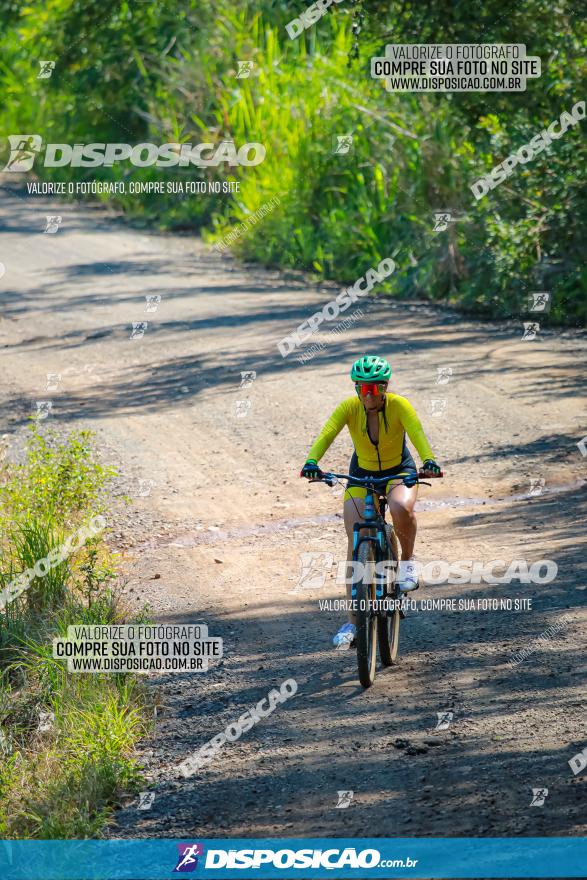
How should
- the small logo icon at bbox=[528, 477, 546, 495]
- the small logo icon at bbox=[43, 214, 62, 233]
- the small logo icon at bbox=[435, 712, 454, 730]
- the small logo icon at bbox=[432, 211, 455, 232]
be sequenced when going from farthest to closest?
the small logo icon at bbox=[43, 214, 62, 233] → the small logo icon at bbox=[432, 211, 455, 232] → the small logo icon at bbox=[528, 477, 546, 495] → the small logo icon at bbox=[435, 712, 454, 730]

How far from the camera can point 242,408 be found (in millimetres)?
15141

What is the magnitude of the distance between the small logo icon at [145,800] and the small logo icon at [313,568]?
2989 mm

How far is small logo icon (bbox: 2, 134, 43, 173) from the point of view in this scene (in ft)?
109

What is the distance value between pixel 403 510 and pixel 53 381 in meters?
10.0

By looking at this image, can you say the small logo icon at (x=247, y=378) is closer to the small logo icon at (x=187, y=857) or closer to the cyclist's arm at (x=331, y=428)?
the cyclist's arm at (x=331, y=428)

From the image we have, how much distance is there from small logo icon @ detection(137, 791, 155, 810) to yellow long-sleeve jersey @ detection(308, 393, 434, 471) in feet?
7.70

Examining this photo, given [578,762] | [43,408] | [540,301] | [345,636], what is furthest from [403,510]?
[540,301]

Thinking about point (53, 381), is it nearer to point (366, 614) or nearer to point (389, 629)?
point (389, 629)

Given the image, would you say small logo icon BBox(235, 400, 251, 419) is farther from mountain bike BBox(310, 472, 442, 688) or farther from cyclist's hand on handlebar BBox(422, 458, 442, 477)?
cyclist's hand on handlebar BBox(422, 458, 442, 477)

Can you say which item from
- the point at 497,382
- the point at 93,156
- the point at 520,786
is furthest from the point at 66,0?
the point at 520,786

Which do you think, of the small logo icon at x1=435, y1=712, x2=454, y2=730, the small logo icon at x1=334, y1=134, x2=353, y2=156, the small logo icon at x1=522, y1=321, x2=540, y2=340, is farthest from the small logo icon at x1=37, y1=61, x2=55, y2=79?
the small logo icon at x1=435, y1=712, x2=454, y2=730

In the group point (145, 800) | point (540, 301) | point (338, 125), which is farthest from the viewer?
point (338, 125)

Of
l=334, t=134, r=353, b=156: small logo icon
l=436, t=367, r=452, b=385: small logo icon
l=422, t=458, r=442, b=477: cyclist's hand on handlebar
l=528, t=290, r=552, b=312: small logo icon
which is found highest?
l=334, t=134, r=353, b=156: small logo icon

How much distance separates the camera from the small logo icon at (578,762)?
6.50 metres
